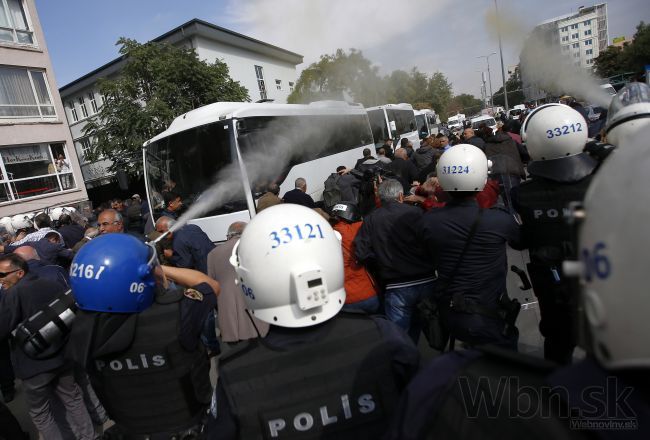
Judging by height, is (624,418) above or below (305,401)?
above

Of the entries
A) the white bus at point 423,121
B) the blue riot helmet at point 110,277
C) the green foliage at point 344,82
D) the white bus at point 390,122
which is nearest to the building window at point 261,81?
the green foliage at point 344,82

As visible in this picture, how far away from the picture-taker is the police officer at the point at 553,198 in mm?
2615

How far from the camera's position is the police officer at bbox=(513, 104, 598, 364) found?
2615 millimetres

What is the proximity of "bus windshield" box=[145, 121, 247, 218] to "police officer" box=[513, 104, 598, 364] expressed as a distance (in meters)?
5.51

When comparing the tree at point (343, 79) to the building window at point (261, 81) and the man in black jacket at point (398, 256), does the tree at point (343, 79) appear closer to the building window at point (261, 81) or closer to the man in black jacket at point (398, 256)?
the building window at point (261, 81)

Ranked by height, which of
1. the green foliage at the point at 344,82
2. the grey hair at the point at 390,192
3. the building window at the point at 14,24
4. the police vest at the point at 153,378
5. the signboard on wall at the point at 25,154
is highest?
the building window at the point at 14,24

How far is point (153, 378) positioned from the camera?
6.72 ft

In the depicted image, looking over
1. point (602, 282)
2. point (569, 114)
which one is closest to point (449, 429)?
point (602, 282)

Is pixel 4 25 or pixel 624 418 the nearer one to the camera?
pixel 624 418

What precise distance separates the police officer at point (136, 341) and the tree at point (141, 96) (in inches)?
530

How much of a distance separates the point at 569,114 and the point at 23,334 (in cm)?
402

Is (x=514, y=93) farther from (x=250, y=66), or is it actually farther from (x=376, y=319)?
(x=376, y=319)

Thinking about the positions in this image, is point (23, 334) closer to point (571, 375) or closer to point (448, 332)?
point (448, 332)

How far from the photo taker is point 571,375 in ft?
2.73
